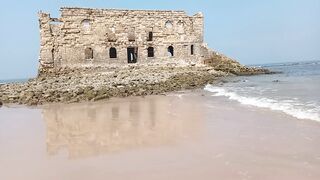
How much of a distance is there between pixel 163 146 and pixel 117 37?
1009 inches

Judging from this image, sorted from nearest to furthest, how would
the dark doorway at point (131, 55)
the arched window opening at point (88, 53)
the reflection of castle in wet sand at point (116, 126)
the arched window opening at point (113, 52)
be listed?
the reflection of castle in wet sand at point (116, 126)
the arched window opening at point (88, 53)
the arched window opening at point (113, 52)
the dark doorway at point (131, 55)

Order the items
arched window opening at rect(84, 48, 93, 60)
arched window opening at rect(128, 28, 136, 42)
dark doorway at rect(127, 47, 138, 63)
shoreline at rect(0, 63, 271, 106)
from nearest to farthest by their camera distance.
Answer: shoreline at rect(0, 63, 271, 106), arched window opening at rect(84, 48, 93, 60), arched window opening at rect(128, 28, 136, 42), dark doorway at rect(127, 47, 138, 63)

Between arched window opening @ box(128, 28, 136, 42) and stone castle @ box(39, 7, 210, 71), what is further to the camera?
arched window opening @ box(128, 28, 136, 42)

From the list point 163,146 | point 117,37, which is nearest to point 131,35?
point 117,37

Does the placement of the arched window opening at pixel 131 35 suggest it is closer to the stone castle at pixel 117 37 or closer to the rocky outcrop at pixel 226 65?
the stone castle at pixel 117 37

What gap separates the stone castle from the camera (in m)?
30.0

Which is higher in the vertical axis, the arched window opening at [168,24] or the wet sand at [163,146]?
the arched window opening at [168,24]

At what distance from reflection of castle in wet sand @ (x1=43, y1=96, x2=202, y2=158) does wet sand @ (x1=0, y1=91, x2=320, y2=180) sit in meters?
0.02

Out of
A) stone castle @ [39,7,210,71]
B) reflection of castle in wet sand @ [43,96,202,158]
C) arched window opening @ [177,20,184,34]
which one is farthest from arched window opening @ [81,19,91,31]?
reflection of castle in wet sand @ [43,96,202,158]

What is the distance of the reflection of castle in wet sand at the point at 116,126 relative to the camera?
705 centimetres

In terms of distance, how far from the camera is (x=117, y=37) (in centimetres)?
3156

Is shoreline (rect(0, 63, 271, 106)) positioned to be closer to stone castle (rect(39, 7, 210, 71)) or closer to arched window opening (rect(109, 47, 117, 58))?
stone castle (rect(39, 7, 210, 71))

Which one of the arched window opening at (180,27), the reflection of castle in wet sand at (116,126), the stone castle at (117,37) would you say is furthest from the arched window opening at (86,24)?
the reflection of castle in wet sand at (116,126)

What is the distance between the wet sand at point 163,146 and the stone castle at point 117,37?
1967cm
